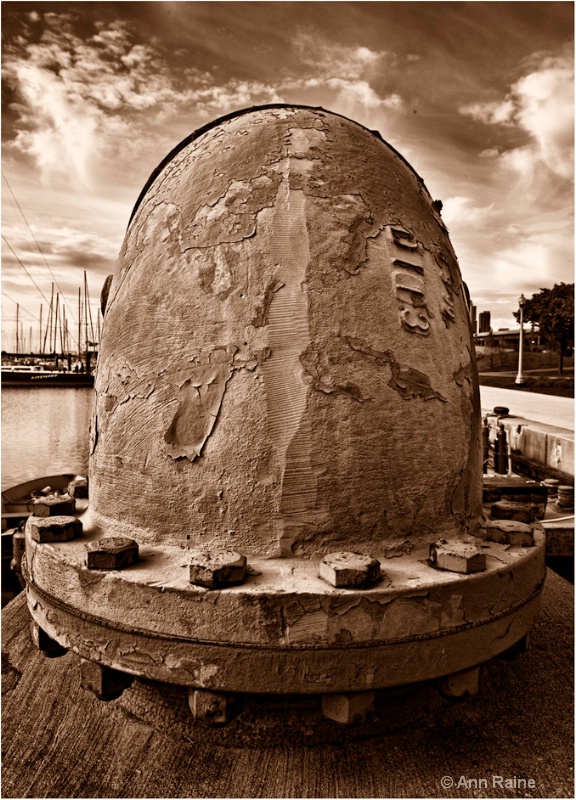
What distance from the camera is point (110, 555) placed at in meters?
1.85

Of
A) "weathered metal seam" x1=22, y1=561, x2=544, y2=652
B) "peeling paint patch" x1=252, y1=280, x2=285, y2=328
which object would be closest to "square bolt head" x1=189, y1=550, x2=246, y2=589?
"weathered metal seam" x1=22, y1=561, x2=544, y2=652

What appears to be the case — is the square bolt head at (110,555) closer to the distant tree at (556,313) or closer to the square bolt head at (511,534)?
the square bolt head at (511,534)

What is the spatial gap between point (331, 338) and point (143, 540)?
113cm

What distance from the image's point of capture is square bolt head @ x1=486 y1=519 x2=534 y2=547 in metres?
2.21

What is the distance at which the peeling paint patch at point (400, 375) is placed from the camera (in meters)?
2.14

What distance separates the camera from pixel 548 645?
2900mm

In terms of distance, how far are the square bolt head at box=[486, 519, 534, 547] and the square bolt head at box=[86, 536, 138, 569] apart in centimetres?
151

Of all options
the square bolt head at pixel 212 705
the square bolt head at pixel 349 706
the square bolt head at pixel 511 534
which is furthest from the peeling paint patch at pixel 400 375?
the square bolt head at pixel 212 705

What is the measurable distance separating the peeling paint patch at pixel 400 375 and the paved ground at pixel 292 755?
135 centimetres

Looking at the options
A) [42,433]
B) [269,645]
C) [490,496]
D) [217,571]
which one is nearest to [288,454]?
[217,571]

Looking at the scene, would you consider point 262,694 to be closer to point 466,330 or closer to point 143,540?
point 143,540

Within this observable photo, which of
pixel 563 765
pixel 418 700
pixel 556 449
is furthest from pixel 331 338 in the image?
pixel 556 449

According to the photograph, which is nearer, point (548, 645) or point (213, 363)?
point (213, 363)

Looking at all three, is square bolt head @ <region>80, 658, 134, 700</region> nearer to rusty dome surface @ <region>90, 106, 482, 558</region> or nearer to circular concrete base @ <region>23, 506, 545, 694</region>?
circular concrete base @ <region>23, 506, 545, 694</region>
